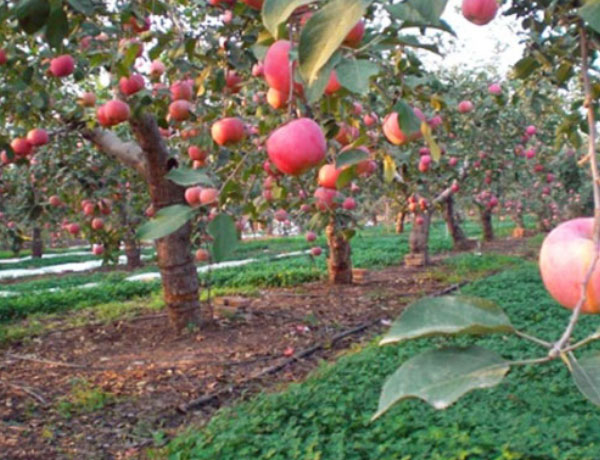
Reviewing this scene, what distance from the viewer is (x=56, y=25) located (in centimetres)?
138

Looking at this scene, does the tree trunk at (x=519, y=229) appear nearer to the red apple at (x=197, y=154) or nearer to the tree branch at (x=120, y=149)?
the tree branch at (x=120, y=149)

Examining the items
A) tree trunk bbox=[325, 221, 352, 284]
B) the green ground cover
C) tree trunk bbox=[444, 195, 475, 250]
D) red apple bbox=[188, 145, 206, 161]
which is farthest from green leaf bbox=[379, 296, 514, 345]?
tree trunk bbox=[444, 195, 475, 250]

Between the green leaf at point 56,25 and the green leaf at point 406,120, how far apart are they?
75 cm

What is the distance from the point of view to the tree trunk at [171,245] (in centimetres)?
502

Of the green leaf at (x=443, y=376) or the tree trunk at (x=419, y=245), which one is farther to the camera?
the tree trunk at (x=419, y=245)

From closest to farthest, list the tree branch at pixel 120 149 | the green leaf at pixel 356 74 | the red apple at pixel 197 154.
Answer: the green leaf at pixel 356 74 < the red apple at pixel 197 154 < the tree branch at pixel 120 149

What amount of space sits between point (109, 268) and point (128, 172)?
8249mm

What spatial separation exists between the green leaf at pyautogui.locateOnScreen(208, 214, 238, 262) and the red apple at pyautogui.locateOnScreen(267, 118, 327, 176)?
0.15 metres

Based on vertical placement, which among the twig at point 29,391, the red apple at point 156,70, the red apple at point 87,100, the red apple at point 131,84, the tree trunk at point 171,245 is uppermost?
the red apple at point 87,100

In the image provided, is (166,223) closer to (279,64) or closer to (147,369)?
(279,64)

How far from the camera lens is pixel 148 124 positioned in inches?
196

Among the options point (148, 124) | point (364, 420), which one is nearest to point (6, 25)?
point (148, 124)

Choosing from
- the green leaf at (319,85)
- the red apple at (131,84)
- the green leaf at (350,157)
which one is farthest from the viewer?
the red apple at (131,84)

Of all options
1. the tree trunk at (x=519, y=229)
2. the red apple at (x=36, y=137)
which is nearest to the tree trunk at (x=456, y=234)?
the tree trunk at (x=519, y=229)
